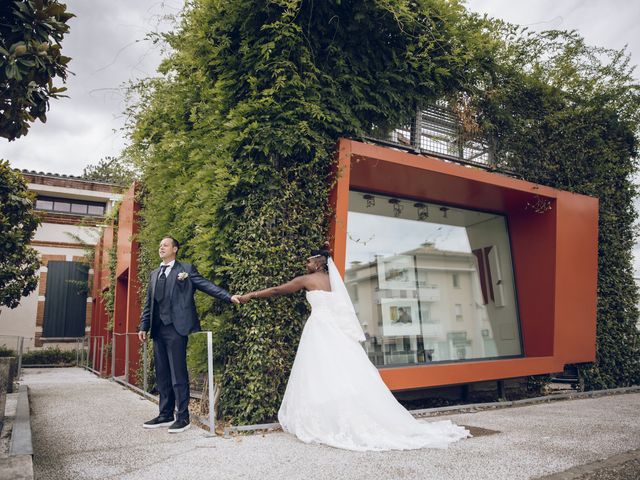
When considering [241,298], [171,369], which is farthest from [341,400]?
[171,369]

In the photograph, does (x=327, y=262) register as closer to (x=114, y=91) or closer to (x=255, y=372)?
(x=255, y=372)

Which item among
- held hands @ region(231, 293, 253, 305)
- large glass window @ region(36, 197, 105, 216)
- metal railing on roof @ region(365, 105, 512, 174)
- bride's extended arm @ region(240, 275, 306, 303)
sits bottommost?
held hands @ region(231, 293, 253, 305)

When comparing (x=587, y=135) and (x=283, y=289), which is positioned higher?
(x=587, y=135)

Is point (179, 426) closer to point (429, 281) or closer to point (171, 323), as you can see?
point (171, 323)

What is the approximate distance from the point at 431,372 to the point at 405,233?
231cm

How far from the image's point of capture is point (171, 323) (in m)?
4.77

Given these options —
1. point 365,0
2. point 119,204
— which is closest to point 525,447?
point 365,0

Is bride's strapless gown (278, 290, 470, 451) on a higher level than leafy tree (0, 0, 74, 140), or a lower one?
lower

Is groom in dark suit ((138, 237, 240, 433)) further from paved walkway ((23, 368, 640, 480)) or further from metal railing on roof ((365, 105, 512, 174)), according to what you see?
metal railing on roof ((365, 105, 512, 174))

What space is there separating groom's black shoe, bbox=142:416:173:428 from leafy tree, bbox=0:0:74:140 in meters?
2.85

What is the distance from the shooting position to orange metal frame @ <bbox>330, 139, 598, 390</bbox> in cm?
688

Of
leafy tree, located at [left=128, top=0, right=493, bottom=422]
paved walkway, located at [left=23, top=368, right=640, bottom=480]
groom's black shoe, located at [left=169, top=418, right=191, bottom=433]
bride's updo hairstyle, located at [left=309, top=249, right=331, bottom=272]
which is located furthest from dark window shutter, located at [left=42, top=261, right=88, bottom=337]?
bride's updo hairstyle, located at [left=309, top=249, right=331, bottom=272]

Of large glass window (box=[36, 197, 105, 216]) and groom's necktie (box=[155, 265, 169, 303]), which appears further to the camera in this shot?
large glass window (box=[36, 197, 105, 216])

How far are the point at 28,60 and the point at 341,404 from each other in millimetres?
3546
